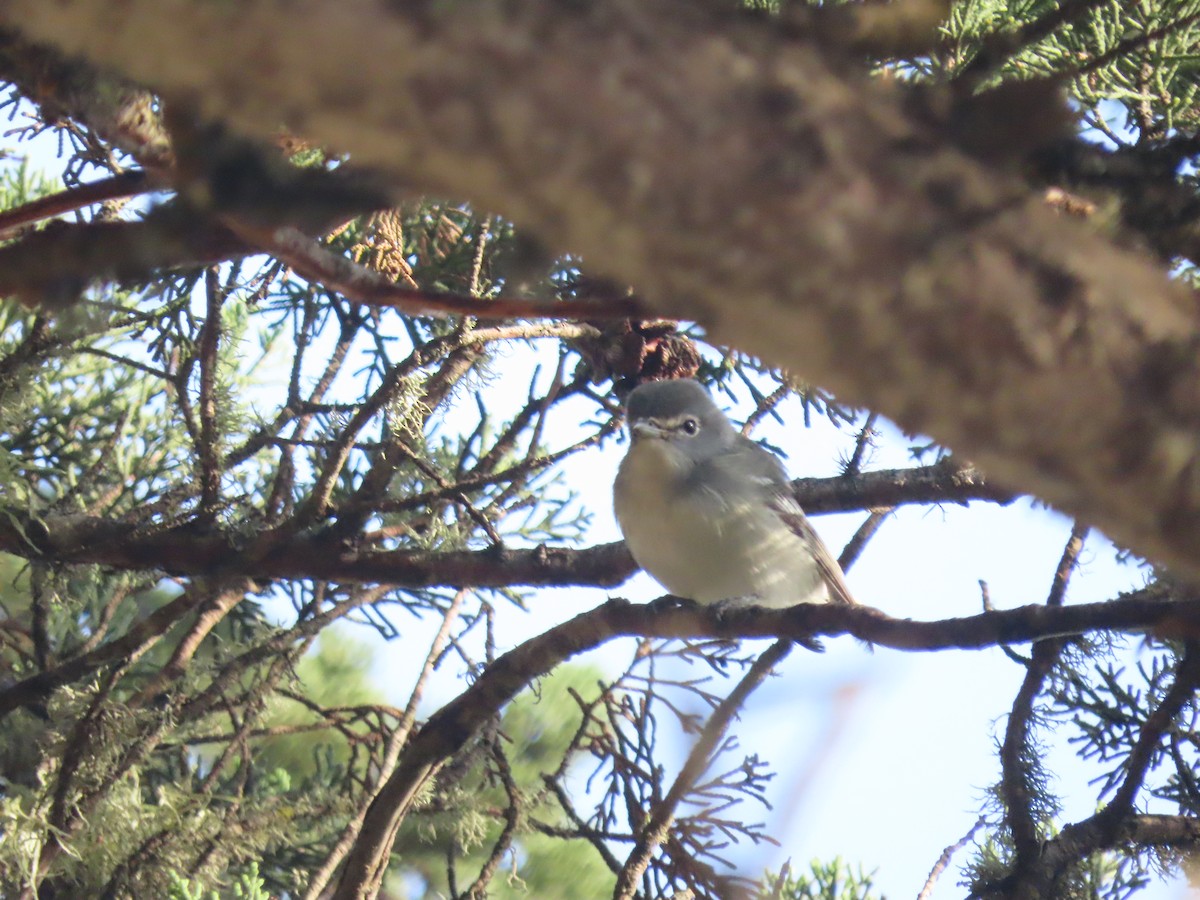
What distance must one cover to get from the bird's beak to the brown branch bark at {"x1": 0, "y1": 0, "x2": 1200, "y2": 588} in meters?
2.34

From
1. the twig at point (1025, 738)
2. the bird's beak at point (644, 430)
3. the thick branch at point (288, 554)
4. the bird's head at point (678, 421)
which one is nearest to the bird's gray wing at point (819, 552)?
the bird's head at point (678, 421)

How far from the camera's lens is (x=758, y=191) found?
2.10 feet

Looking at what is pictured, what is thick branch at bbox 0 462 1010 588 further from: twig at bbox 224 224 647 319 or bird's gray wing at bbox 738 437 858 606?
twig at bbox 224 224 647 319

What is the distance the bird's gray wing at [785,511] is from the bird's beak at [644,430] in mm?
256

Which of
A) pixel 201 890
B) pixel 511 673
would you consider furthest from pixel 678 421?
pixel 201 890

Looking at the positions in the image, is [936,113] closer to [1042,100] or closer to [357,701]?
[1042,100]

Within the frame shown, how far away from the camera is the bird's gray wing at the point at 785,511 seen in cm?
324

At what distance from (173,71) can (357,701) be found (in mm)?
3391

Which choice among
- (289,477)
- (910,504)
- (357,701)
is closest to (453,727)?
(289,477)

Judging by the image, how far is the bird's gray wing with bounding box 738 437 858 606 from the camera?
3.24 metres

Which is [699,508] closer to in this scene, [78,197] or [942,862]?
[942,862]

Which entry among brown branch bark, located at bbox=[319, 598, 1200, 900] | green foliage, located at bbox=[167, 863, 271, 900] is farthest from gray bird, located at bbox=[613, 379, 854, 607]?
green foliage, located at bbox=[167, 863, 271, 900]

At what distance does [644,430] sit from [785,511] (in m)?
0.49

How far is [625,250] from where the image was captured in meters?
0.67
